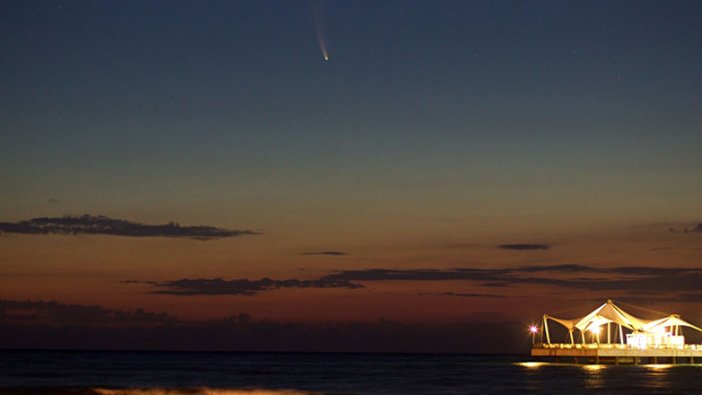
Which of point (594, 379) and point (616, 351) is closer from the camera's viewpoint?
point (594, 379)

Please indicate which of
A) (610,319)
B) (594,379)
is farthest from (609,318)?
(594,379)

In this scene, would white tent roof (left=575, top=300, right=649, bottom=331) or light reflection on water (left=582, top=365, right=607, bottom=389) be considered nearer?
light reflection on water (left=582, top=365, right=607, bottom=389)

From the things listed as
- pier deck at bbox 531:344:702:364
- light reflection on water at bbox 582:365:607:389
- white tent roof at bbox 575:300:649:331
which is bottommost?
light reflection on water at bbox 582:365:607:389

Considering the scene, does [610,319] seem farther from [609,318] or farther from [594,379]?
[594,379]

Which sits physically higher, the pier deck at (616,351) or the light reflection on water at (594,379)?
the pier deck at (616,351)

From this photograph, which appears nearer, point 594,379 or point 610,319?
point 594,379

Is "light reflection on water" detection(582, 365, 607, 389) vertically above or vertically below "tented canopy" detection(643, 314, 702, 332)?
below

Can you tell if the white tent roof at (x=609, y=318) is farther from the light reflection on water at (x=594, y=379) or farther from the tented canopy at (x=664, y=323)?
the light reflection on water at (x=594, y=379)

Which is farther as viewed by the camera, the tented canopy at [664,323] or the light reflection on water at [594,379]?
the tented canopy at [664,323]

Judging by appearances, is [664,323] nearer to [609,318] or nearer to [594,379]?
[609,318]

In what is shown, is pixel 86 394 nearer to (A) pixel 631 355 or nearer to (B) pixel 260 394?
(B) pixel 260 394

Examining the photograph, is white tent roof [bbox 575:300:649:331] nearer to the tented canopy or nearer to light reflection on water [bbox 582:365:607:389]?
the tented canopy

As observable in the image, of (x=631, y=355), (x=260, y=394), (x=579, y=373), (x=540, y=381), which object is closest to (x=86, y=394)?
(x=260, y=394)

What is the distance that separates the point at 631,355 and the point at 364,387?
169 ft
